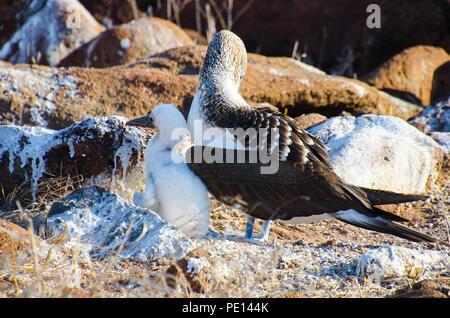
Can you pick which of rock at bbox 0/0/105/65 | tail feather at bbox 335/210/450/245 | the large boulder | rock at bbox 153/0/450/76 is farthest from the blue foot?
rock at bbox 153/0/450/76

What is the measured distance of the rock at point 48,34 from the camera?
935 centimetres

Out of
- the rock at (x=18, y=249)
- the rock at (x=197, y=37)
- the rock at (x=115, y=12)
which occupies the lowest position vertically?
the rock at (x=18, y=249)

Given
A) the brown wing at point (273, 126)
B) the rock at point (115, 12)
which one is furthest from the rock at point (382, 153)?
the rock at point (115, 12)

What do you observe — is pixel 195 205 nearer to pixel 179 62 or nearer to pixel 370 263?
pixel 370 263

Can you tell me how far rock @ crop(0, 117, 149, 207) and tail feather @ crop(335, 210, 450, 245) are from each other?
6.06ft

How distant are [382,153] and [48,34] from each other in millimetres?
6144

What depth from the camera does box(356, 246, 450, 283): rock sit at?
373 centimetres

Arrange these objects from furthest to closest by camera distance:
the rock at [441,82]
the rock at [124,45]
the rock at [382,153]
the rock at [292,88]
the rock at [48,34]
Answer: the rock at [48,34], the rock at [124,45], the rock at [441,82], the rock at [292,88], the rock at [382,153]

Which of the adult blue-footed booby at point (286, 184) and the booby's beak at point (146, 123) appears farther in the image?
the booby's beak at point (146, 123)

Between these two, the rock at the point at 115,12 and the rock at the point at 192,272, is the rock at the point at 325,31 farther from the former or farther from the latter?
Answer: the rock at the point at 192,272

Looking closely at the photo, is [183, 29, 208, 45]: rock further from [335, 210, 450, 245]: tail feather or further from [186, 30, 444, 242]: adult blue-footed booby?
[335, 210, 450, 245]: tail feather

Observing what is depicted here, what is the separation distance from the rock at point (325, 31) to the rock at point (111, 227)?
6709 mm

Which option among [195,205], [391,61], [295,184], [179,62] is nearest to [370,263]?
[295,184]

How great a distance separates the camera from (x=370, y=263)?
3756mm
